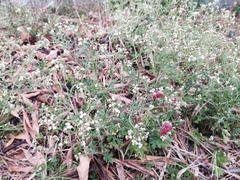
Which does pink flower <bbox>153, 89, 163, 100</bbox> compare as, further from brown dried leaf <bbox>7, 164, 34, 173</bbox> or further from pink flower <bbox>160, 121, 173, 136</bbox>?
brown dried leaf <bbox>7, 164, 34, 173</bbox>

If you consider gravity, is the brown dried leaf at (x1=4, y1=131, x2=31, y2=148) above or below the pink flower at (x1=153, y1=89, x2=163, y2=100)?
below

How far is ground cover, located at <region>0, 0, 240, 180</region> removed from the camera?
1.79 m

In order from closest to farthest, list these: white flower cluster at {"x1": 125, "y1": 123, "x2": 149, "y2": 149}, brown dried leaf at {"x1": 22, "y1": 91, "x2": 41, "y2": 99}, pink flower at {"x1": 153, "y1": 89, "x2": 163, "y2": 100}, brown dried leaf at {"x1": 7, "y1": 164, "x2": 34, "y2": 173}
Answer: white flower cluster at {"x1": 125, "y1": 123, "x2": 149, "y2": 149}
brown dried leaf at {"x1": 7, "y1": 164, "x2": 34, "y2": 173}
pink flower at {"x1": 153, "y1": 89, "x2": 163, "y2": 100}
brown dried leaf at {"x1": 22, "y1": 91, "x2": 41, "y2": 99}

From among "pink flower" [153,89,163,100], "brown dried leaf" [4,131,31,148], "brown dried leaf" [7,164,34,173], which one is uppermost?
"pink flower" [153,89,163,100]

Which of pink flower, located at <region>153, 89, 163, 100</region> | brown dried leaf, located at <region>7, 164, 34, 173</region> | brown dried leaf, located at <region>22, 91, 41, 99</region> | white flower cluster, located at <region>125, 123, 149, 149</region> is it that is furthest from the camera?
brown dried leaf, located at <region>22, 91, 41, 99</region>

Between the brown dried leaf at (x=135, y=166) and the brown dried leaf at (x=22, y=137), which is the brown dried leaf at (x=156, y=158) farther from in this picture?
the brown dried leaf at (x=22, y=137)

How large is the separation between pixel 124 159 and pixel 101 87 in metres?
0.51

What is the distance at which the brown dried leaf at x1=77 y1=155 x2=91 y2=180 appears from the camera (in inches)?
68.4

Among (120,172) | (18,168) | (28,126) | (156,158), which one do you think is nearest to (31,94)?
(28,126)

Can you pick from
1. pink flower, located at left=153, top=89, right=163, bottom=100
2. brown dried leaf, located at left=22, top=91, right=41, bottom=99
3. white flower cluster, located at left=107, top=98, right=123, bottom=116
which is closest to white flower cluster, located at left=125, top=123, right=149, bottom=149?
white flower cluster, located at left=107, top=98, right=123, bottom=116

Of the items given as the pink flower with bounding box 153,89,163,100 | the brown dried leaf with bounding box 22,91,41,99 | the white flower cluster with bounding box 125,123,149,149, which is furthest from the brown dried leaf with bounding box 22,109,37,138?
the pink flower with bounding box 153,89,163,100

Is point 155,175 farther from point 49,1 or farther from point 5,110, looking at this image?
point 49,1

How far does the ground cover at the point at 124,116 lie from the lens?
5.87 ft

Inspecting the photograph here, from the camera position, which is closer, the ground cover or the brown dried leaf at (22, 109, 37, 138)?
the ground cover
